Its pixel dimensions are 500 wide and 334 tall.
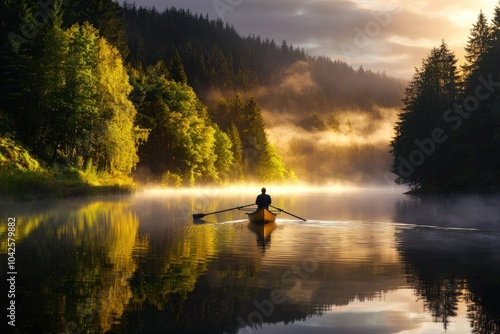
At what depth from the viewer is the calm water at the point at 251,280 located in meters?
13.1

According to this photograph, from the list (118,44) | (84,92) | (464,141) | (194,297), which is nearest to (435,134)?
(464,141)

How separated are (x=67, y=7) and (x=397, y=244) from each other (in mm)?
78458

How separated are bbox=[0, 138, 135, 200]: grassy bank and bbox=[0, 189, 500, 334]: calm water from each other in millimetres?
21668

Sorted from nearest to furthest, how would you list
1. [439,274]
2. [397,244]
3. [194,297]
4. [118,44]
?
1. [194,297]
2. [439,274]
3. [397,244]
4. [118,44]

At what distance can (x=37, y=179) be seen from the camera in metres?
57.2

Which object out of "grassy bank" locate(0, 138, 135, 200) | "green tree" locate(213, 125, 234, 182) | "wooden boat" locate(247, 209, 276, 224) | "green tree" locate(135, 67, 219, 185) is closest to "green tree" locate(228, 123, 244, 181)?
"green tree" locate(213, 125, 234, 182)

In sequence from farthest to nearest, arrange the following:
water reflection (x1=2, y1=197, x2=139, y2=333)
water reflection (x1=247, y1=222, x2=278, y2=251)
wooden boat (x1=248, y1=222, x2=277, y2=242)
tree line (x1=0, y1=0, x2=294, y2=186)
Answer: tree line (x1=0, y1=0, x2=294, y2=186)
wooden boat (x1=248, y1=222, x2=277, y2=242)
water reflection (x1=247, y1=222, x2=278, y2=251)
water reflection (x1=2, y1=197, x2=139, y2=333)

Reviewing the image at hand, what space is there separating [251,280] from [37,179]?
4361 centimetres

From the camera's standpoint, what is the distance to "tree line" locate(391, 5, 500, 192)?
7231 cm

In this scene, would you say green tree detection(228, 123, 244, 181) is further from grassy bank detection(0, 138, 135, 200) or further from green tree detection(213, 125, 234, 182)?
grassy bank detection(0, 138, 135, 200)

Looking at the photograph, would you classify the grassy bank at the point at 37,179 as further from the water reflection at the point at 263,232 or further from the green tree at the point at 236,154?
the green tree at the point at 236,154

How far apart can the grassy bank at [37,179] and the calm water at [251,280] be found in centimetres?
2167

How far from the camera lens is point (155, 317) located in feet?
43.5

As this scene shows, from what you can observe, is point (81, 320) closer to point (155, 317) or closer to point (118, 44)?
point (155, 317)
